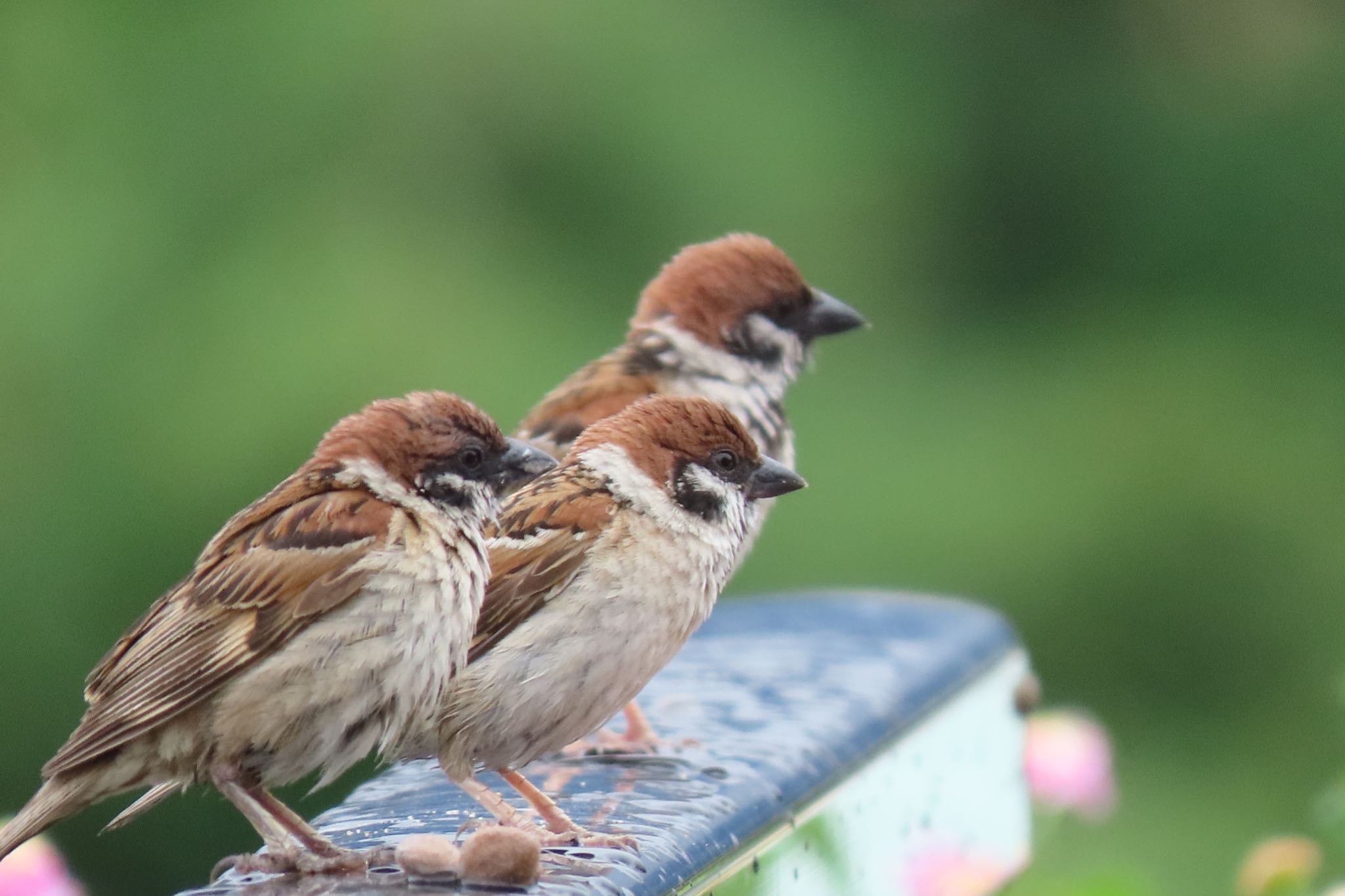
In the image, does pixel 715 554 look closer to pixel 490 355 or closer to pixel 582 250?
pixel 490 355

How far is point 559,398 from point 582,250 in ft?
6.80

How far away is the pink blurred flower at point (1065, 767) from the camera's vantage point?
2877 millimetres

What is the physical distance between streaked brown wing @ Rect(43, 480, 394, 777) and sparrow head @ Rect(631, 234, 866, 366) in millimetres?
1142

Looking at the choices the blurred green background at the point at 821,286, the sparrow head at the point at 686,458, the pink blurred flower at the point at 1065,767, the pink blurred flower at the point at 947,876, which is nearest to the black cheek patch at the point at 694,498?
the sparrow head at the point at 686,458

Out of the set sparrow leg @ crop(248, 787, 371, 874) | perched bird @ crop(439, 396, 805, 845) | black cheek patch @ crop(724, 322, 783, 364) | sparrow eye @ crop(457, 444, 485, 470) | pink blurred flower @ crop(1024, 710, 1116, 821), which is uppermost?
sparrow eye @ crop(457, 444, 485, 470)

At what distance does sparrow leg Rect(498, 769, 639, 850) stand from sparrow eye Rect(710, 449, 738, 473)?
0.48 metres

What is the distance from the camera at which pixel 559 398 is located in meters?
3.16

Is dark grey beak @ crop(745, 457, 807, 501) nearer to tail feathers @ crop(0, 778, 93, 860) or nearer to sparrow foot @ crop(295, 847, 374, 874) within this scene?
sparrow foot @ crop(295, 847, 374, 874)

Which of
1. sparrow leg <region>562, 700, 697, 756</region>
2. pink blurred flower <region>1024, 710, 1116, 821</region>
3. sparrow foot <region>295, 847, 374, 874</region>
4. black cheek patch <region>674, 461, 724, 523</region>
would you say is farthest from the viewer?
pink blurred flower <region>1024, 710, 1116, 821</region>

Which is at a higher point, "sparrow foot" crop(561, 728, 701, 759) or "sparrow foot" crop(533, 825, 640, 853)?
"sparrow foot" crop(533, 825, 640, 853)

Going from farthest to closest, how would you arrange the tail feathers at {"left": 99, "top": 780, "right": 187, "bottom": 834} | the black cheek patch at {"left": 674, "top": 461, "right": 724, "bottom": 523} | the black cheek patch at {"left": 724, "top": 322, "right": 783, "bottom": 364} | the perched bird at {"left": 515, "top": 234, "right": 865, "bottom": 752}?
the black cheek patch at {"left": 724, "top": 322, "right": 783, "bottom": 364}, the perched bird at {"left": 515, "top": 234, "right": 865, "bottom": 752}, the black cheek patch at {"left": 674, "top": 461, "right": 724, "bottom": 523}, the tail feathers at {"left": 99, "top": 780, "right": 187, "bottom": 834}

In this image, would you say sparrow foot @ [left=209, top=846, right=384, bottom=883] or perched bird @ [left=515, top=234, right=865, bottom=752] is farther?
perched bird @ [left=515, top=234, right=865, bottom=752]

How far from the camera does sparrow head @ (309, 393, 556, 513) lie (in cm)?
230

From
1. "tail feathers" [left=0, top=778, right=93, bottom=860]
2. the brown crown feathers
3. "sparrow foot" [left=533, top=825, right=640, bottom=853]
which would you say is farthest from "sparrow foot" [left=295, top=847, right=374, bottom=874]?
the brown crown feathers
